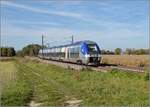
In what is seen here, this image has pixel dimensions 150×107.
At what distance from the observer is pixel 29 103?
13.3 meters

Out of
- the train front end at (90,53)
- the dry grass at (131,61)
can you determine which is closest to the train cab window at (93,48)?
the train front end at (90,53)

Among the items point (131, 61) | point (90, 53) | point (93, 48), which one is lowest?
point (131, 61)

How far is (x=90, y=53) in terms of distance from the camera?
132 ft

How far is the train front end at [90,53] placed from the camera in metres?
40.0

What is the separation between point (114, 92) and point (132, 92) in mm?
786

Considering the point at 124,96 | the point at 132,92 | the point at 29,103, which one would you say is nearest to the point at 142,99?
the point at 124,96

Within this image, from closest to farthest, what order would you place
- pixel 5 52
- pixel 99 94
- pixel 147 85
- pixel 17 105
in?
pixel 17 105, pixel 99 94, pixel 147 85, pixel 5 52

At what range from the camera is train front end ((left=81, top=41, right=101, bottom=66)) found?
40000 mm

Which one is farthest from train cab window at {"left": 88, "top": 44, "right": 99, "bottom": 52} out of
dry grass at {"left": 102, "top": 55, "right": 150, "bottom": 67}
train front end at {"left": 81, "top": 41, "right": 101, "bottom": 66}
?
dry grass at {"left": 102, "top": 55, "right": 150, "bottom": 67}

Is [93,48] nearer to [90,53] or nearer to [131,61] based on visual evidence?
[90,53]

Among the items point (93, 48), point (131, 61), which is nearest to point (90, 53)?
point (93, 48)

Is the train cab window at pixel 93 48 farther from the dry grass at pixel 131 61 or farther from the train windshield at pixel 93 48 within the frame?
the dry grass at pixel 131 61

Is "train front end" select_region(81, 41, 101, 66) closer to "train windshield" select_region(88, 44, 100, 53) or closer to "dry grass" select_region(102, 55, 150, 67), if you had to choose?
"train windshield" select_region(88, 44, 100, 53)

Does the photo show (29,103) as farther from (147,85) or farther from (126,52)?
(126,52)
